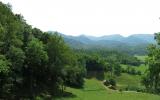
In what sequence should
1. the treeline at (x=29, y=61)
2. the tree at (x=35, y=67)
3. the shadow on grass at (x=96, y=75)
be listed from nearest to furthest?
the treeline at (x=29, y=61)
the tree at (x=35, y=67)
the shadow on grass at (x=96, y=75)

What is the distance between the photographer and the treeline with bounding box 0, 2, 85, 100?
2657 inches

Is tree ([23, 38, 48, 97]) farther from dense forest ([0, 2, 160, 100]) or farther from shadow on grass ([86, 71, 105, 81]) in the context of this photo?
shadow on grass ([86, 71, 105, 81])

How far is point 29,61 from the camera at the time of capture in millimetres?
77562

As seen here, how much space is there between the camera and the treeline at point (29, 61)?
6750 centimetres

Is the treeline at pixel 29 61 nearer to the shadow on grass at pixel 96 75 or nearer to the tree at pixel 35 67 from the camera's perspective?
the tree at pixel 35 67

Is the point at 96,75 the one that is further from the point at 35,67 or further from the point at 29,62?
the point at 29,62

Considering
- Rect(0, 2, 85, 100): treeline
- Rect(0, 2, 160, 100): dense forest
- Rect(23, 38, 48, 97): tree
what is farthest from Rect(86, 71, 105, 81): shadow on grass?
Rect(23, 38, 48, 97): tree

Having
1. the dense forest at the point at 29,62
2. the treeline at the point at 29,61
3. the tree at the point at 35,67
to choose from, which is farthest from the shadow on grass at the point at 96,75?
the tree at the point at 35,67

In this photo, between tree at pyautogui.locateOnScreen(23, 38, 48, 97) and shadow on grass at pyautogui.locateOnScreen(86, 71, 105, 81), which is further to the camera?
shadow on grass at pyautogui.locateOnScreen(86, 71, 105, 81)

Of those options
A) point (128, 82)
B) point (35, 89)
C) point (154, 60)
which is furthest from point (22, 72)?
point (128, 82)

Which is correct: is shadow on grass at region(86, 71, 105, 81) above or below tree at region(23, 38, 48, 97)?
below

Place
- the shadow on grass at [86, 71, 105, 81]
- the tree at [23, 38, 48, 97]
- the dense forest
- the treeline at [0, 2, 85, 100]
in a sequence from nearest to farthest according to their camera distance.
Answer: the dense forest → the treeline at [0, 2, 85, 100] → the tree at [23, 38, 48, 97] → the shadow on grass at [86, 71, 105, 81]

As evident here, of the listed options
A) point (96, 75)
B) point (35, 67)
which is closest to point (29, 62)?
point (35, 67)

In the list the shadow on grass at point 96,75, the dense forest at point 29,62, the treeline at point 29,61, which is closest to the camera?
the dense forest at point 29,62
